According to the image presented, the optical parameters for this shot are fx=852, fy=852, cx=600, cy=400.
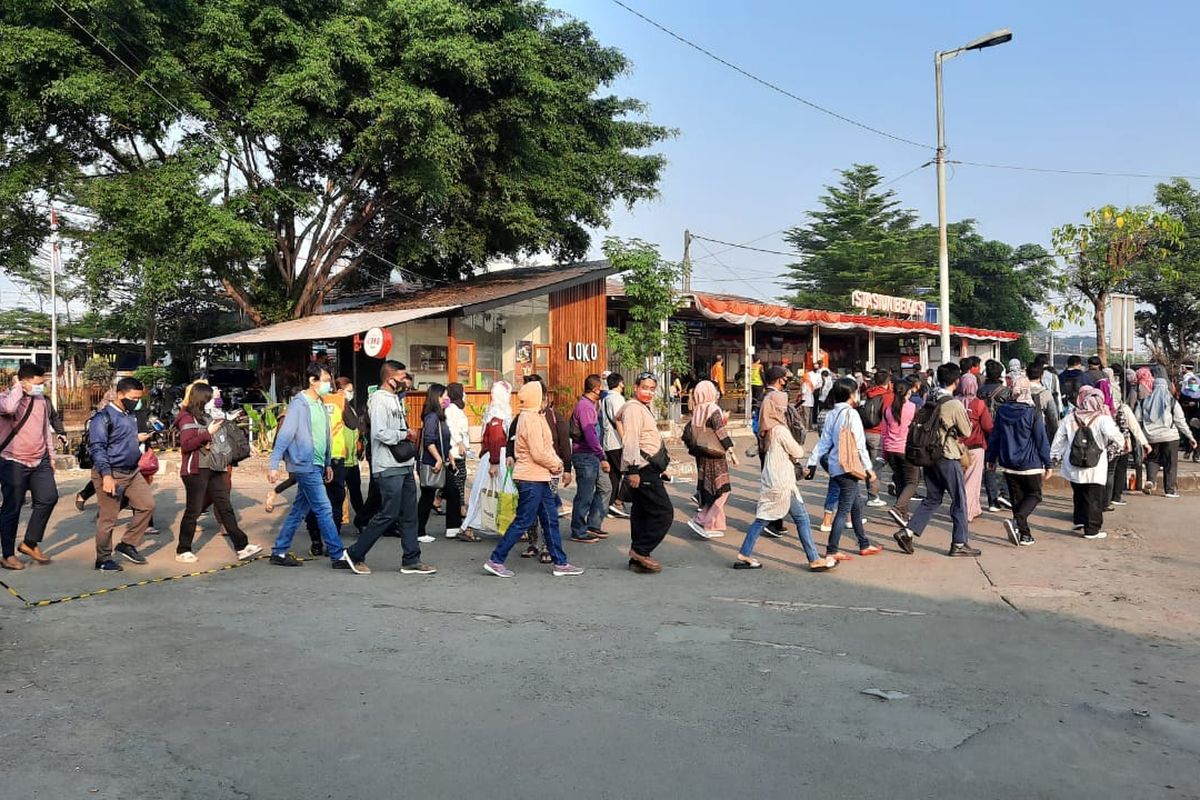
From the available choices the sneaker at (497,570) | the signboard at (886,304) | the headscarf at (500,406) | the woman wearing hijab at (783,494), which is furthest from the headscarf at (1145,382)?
the signboard at (886,304)

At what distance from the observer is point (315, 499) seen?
23.9 feet

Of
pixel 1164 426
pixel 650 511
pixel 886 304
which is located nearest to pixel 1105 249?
pixel 886 304

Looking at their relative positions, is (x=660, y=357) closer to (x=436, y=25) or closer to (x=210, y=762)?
(x=436, y=25)

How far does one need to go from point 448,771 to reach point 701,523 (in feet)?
18.5

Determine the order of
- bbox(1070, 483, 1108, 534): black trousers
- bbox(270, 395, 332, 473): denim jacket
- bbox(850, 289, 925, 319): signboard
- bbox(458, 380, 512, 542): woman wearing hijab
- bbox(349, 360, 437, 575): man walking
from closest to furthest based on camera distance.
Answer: bbox(349, 360, 437, 575): man walking < bbox(270, 395, 332, 473): denim jacket < bbox(458, 380, 512, 542): woman wearing hijab < bbox(1070, 483, 1108, 534): black trousers < bbox(850, 289, 925, 319): signboard

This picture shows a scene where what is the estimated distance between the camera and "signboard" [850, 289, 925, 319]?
89.0 feet

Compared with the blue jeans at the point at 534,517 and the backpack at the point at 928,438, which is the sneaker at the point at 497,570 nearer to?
the blue jeans at the point at 534,517

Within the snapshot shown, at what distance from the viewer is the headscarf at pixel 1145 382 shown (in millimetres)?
11180

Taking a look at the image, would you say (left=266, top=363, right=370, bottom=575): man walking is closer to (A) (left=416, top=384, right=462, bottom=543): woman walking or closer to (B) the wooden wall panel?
(A) (left=416, top=384, right=462, bottom=543): woman walking

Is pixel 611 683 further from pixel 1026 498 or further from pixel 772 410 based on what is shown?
pixel 1026 498

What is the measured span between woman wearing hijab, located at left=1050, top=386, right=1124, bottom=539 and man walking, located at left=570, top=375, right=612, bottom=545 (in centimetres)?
481

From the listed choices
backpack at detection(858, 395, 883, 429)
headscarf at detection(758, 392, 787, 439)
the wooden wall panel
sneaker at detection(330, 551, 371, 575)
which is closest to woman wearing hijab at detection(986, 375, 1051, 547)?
backpack at detection(858, 395, 883, 429)

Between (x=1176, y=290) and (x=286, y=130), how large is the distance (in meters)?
33.3

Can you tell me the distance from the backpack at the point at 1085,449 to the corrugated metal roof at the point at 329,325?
1129cm
